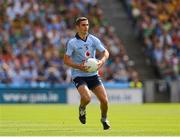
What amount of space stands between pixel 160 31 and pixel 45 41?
6.77 meters

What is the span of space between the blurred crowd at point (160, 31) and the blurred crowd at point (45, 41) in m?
1.47

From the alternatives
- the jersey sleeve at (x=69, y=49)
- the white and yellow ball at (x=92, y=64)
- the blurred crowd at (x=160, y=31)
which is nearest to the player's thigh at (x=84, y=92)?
the white and yellow ball at (x=92, y=64)

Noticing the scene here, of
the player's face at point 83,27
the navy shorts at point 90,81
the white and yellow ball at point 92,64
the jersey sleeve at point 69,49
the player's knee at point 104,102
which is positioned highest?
the player's face at point 83,27

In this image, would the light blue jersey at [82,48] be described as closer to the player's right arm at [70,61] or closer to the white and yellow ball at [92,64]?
the player's right arm at [70,61]

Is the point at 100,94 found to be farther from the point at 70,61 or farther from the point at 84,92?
the point at 70,61

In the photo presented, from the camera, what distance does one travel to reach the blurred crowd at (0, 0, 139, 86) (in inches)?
1491

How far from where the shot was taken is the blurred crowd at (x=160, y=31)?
40.3m

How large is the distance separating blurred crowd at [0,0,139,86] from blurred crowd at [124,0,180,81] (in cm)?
147

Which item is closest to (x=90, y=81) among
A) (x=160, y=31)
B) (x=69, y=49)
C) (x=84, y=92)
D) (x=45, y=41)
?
(x=84, y=92)

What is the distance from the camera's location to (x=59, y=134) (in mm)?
15789

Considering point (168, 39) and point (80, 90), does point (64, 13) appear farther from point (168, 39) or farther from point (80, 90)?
point (80, 90)

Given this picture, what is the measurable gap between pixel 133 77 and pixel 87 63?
860 inches

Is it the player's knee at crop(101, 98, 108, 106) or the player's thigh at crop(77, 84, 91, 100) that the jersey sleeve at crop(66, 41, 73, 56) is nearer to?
the player's thigh at crop(77, 84, 91, 100)

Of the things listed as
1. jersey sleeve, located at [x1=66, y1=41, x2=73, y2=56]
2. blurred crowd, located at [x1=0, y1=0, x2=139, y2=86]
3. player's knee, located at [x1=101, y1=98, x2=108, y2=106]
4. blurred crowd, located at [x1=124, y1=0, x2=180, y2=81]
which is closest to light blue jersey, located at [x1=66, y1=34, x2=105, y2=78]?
jersey sleeve, located at [x1=66, y1=41, x2=73, y2=56]
